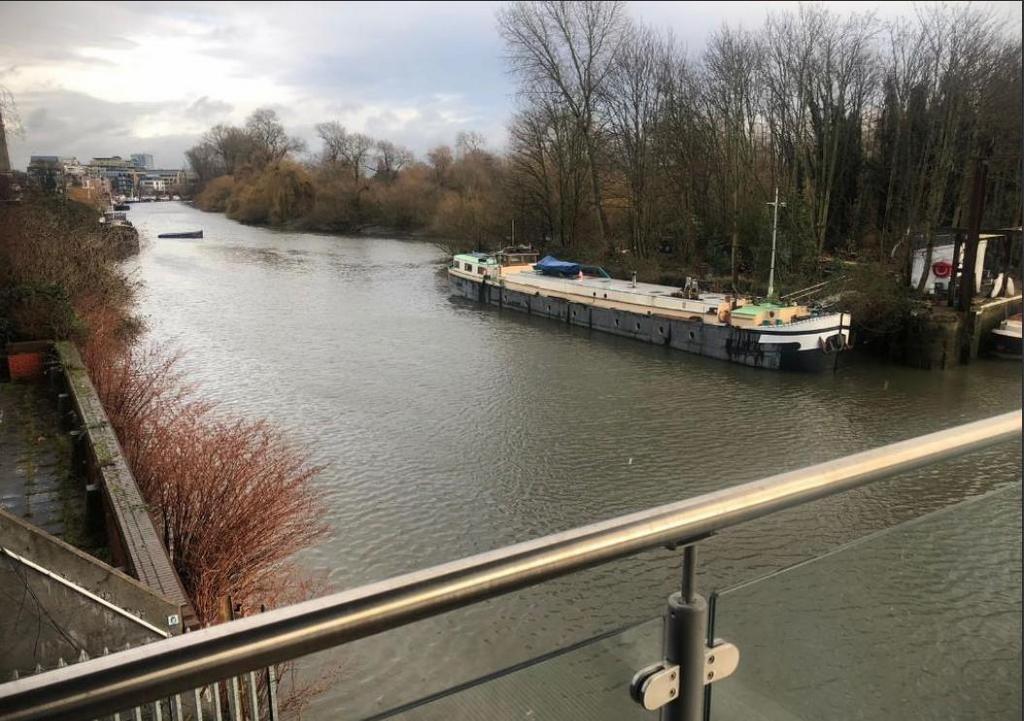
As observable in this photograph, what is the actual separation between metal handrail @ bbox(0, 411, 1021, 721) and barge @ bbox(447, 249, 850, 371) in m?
18.3

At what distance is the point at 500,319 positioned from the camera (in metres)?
25.6

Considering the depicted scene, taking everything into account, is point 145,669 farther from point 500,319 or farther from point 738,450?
point 500,319

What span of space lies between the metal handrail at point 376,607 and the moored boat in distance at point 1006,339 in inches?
860

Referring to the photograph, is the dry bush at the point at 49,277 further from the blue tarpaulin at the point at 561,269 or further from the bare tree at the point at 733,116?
the bare tree at the point at 733,116

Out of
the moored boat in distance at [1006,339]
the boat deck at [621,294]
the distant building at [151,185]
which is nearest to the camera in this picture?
the moored boat in distance at [1006,339]

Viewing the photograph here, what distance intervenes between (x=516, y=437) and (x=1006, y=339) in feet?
47.2

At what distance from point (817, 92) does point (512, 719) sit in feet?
102

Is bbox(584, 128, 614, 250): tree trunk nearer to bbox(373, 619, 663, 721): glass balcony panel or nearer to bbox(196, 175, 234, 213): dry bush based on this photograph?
bbox(373, 619, 663, 721): glass balcony panel

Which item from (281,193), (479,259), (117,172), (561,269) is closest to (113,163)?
(117,172)

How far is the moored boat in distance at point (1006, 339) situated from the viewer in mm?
19734

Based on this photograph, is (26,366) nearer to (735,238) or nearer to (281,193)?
(735,238)

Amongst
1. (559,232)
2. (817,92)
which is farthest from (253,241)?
(817,92)

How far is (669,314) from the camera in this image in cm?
2130

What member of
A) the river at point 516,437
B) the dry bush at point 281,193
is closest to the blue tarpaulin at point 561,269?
the river at point 516,437
